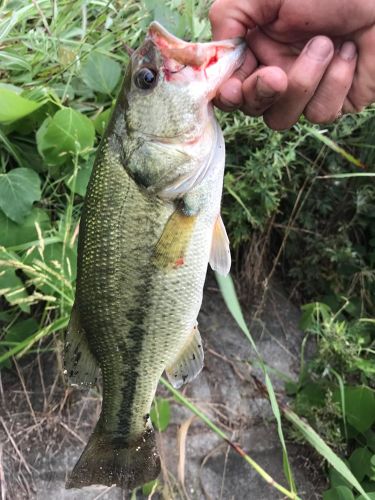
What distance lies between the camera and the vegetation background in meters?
2.12

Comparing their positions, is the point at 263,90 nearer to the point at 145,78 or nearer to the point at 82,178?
the point at 145,78

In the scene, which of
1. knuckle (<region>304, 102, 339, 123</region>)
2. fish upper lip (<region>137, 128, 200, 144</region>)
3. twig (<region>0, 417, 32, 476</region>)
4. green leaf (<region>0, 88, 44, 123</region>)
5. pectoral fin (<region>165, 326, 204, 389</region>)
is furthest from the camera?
twig (<region>0, 417, 32, 476</region>)

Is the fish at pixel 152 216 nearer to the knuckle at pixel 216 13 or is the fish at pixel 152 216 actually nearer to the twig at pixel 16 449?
the knuckle at pixel 216 13

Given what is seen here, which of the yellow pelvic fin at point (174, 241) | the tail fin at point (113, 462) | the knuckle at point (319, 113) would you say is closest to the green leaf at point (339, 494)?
the tail fin at point (113, 462)

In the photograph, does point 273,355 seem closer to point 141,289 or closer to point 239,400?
point 239,400

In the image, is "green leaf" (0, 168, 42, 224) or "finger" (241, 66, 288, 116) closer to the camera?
"finger" (241, 66, 288, 116)

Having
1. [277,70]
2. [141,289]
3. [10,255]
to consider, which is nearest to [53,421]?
[10,255]

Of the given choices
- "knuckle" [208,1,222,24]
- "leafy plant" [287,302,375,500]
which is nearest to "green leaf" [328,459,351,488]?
"leafy plant" [287,302,375,500]

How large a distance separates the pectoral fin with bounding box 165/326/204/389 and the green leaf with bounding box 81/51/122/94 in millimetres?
1295

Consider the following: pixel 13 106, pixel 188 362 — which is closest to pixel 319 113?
pixel 188 362

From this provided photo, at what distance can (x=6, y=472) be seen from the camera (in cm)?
213

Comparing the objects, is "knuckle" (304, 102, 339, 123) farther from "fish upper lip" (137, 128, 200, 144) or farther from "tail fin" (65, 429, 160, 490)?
"tail fin" (65, 429, 160, 490)

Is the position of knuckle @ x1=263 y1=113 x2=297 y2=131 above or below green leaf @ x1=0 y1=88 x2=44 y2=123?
above

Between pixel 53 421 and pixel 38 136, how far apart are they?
3.98 ft
